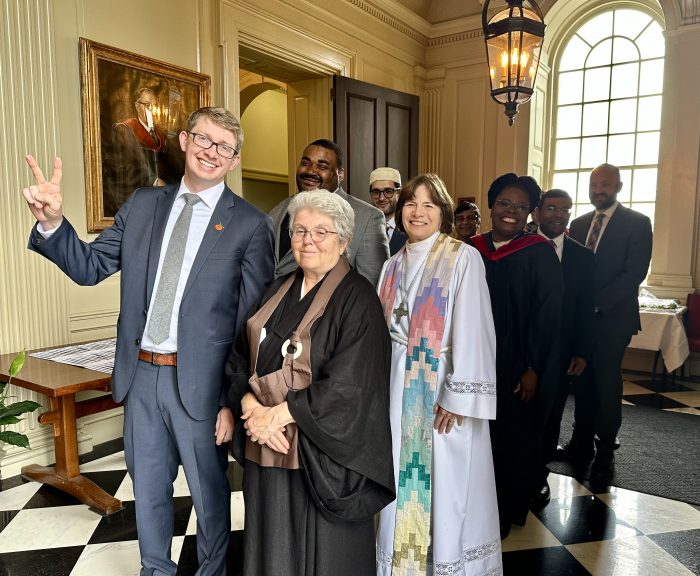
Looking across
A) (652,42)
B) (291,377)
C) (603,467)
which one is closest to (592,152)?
(652,42)

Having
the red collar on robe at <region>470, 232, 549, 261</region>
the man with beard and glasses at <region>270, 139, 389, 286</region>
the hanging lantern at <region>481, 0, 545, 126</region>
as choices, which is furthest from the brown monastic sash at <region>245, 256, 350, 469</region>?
the hanging lantern at <region>481, 0, 545, 126</region>

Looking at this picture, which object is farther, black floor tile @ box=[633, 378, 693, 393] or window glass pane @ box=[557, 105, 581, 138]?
window glass pane @ box=[557, 105, 581, 138]

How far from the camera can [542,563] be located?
2.59 m

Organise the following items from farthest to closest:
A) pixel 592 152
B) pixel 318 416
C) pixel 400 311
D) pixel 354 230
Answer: pixel 592 152 < pixel 354 230 < pixel 400 311 < pixel 318 416

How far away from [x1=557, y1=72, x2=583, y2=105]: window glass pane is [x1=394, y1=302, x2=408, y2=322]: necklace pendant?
6306mm

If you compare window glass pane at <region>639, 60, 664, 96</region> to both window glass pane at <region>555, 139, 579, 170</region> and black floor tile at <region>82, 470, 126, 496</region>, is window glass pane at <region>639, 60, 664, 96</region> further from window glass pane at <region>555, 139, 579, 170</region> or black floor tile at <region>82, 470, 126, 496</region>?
black floor tile at <region>82, 470, 126, 496</region>

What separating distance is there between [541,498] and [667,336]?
338cm

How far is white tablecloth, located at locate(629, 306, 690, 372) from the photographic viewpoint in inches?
222

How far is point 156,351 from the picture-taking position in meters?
2.07

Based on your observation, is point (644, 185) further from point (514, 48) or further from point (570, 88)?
point (514, 48)

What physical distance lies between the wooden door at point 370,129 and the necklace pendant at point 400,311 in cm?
379

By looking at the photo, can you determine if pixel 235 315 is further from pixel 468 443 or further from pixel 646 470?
pixel 646 470

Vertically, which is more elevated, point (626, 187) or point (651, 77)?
point (651, 77)

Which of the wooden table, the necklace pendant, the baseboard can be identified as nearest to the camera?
the necklace pendant
